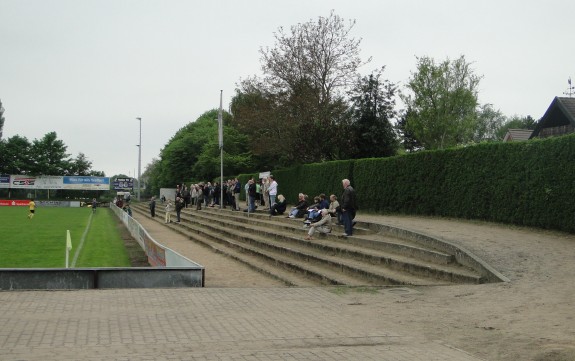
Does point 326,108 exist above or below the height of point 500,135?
below

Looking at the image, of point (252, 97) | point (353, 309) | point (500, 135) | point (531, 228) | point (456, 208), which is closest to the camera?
point (353, 309)

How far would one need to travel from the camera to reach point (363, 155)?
34938mm

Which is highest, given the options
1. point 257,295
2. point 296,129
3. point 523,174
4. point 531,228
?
point 296,129

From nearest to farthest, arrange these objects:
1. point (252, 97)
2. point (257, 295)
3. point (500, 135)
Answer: point (257, 295) → point (252, 97) → point (500, 135)

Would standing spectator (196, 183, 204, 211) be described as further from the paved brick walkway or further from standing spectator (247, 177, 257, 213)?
the paved brick walkway

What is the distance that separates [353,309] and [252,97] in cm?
3438

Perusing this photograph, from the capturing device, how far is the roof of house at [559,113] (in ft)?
101

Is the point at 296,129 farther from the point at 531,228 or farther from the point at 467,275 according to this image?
the point at 467,275

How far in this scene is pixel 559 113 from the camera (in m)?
32.4

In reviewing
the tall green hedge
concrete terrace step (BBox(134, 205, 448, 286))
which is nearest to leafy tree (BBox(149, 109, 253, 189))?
the tall green hedge

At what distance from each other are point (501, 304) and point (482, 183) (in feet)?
31.7

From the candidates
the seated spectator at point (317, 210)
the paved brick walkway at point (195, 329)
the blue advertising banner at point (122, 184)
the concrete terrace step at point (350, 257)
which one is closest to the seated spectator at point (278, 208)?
the concrete terrace step at point (350, 257)

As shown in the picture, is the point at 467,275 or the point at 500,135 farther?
the point at 500,135

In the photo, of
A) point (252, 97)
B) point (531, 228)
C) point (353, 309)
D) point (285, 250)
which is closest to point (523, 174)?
point (531, 228)
